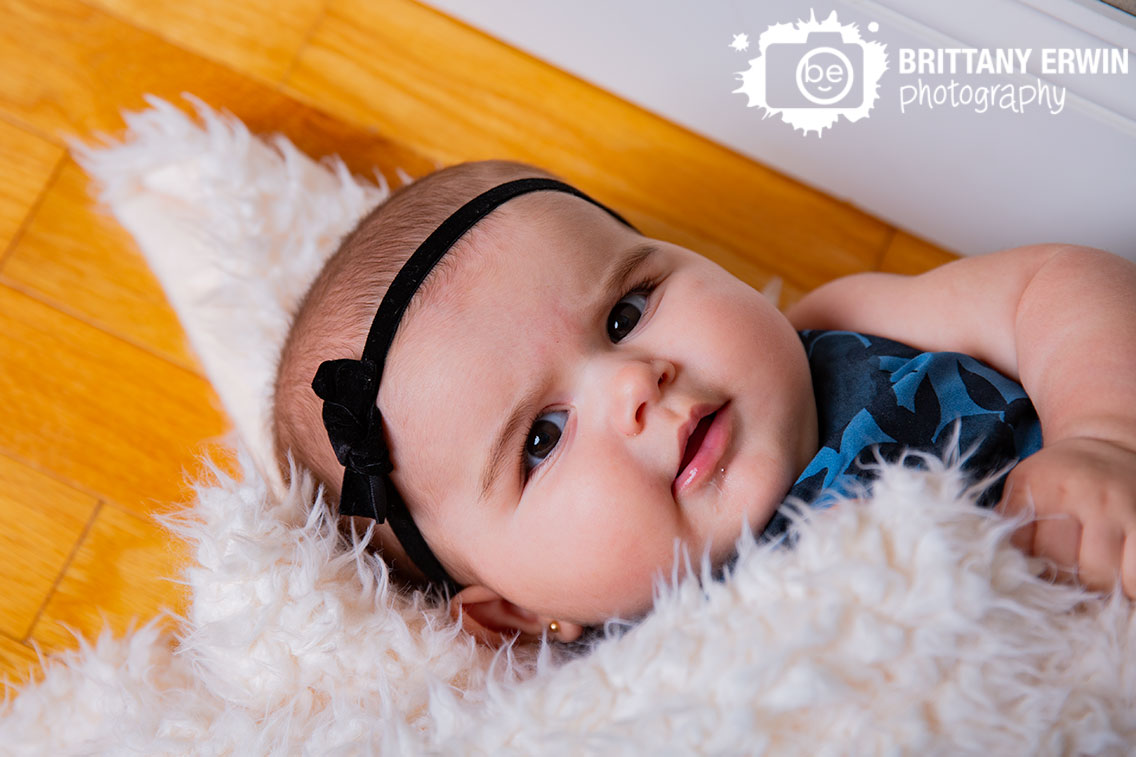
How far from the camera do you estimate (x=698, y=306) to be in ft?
A: 3.14

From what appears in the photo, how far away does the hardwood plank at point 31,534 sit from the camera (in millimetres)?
1262

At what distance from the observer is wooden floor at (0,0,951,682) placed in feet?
4.25

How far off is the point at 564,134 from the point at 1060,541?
3.12 ft

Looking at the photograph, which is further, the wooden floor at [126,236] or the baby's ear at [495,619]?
the wooden floor at [126,236]

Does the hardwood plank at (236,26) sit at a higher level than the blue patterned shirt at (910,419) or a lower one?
higher

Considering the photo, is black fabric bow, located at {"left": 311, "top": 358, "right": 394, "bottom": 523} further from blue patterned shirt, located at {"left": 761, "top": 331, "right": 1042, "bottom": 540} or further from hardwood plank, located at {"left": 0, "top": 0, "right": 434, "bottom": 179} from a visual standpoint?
hardwood plank, located at {"left": 0, "top": 0, "right": 434, "bottom": 179}

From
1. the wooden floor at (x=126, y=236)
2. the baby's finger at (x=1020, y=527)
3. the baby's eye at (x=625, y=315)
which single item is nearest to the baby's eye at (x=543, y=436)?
the baby's eye at (x=625, y=315)

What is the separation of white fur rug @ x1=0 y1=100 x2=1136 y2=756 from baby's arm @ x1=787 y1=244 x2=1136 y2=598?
57 millimetres

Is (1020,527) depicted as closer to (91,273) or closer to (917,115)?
(917,115)

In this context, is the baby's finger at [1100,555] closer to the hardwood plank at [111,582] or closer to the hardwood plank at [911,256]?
the hardwood plank at [911,256]

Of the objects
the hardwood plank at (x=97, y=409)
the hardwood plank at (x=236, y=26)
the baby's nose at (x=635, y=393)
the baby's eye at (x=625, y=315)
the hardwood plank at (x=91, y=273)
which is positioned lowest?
the hardwood plank at (x=97, y=409)

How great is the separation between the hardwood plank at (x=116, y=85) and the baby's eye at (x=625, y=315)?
0.58 m

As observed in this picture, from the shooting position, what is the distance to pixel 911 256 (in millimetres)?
1361

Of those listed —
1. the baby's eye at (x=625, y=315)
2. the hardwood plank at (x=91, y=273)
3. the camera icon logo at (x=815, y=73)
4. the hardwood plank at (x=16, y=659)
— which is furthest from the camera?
the hardwood plank at (x=91, y=273)
